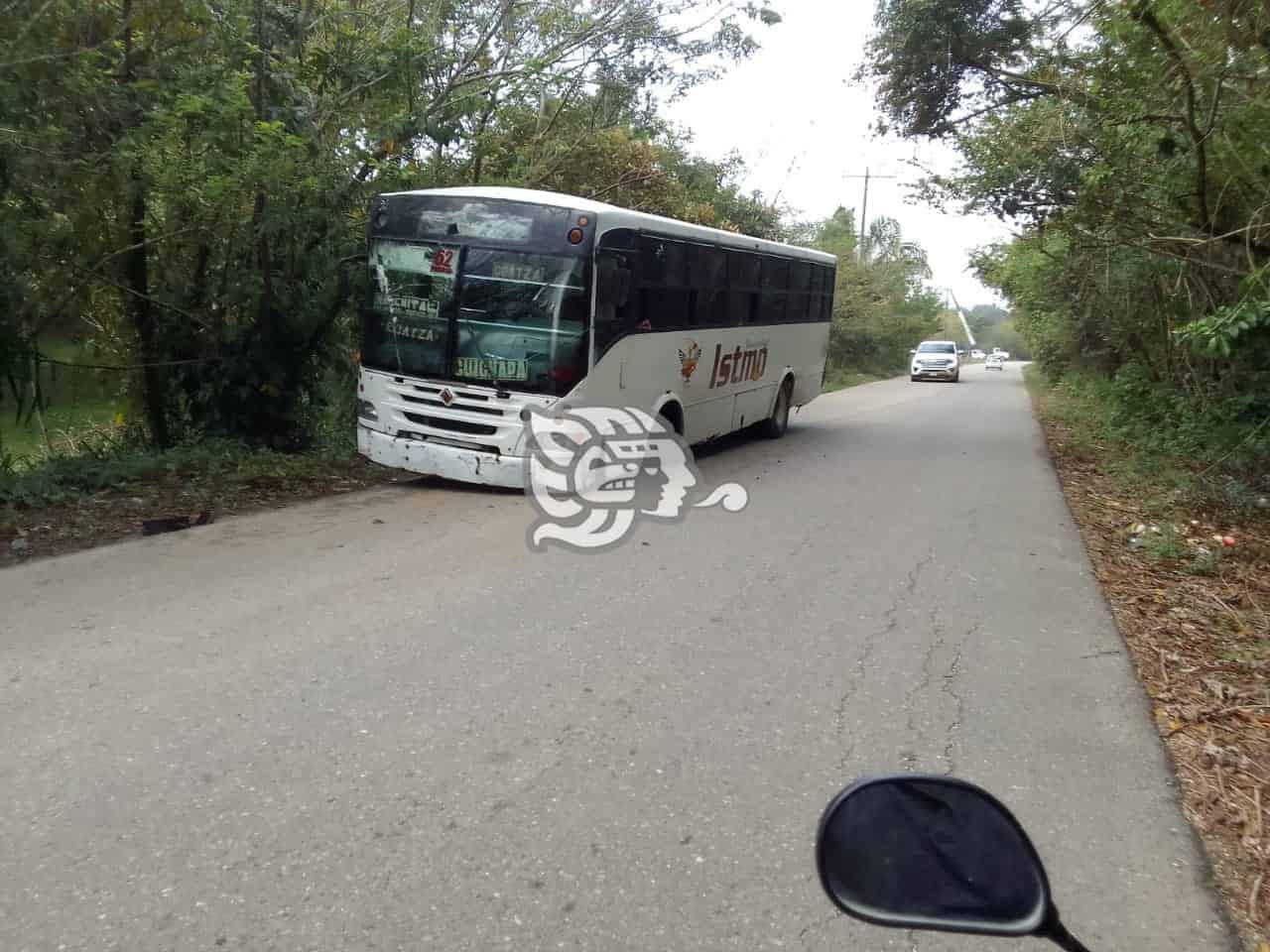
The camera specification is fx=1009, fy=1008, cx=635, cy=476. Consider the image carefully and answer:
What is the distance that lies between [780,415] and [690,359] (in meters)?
4.72

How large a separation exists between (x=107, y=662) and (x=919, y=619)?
4586mm

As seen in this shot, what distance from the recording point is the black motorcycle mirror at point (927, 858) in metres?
1.66

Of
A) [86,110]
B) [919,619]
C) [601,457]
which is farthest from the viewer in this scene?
[601,457]

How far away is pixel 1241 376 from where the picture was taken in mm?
14648

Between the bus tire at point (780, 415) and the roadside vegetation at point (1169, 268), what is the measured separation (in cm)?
403

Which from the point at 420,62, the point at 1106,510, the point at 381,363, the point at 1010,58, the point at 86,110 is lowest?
the point at 1106,510

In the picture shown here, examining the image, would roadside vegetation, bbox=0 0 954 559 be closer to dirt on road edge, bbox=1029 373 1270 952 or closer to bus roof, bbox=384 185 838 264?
bus roof, bbox=384 185 838 264

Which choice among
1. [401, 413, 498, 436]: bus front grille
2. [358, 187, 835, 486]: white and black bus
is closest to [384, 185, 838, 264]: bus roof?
[358, 187, 835, 486]: white and black bus

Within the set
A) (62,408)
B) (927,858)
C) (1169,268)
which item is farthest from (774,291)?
(927,858)

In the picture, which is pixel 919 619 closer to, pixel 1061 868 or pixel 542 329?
pixel 1061 868

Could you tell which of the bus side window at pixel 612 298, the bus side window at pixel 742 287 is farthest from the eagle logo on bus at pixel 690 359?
the bus side window at pixel 612 298

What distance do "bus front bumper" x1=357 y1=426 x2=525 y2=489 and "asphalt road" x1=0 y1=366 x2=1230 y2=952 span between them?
4.78 ft

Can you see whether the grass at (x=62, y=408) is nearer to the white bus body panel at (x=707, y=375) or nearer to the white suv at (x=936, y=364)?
the white bus body panel at (x=707, y=375)

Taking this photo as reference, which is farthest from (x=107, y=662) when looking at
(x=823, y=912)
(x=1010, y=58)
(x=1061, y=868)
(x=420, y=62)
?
(x=1010, y=58)
